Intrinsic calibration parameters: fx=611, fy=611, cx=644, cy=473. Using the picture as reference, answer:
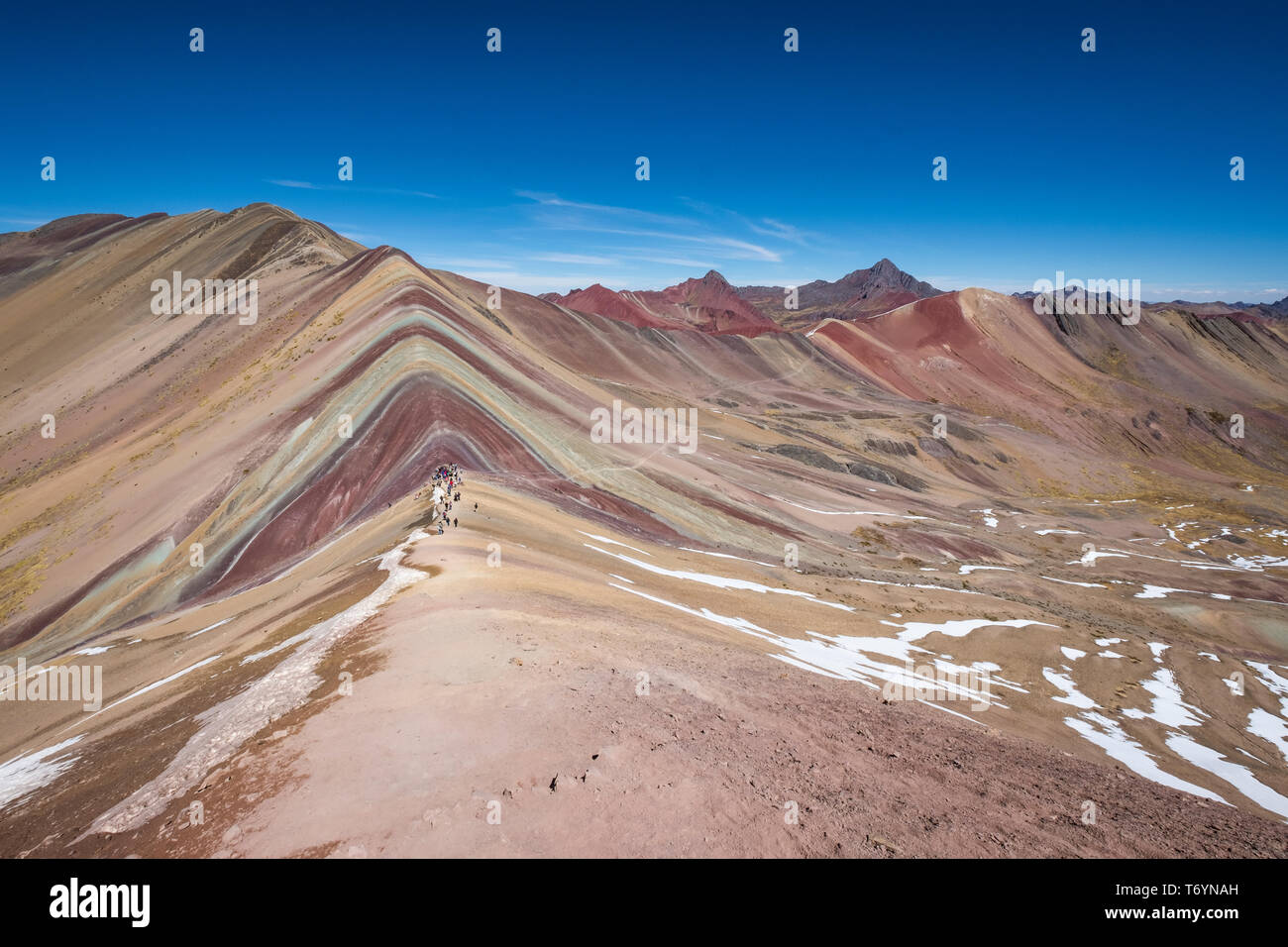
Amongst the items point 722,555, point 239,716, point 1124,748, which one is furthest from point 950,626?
point 239,716

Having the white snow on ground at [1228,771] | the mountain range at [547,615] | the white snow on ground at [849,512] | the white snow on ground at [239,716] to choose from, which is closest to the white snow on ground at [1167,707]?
the mountain range at [547,615]

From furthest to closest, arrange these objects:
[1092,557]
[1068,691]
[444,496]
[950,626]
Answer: [1092,557] < [950,626] < [1068,691] < [444,496]

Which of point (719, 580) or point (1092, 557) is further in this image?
point (1092, 557)

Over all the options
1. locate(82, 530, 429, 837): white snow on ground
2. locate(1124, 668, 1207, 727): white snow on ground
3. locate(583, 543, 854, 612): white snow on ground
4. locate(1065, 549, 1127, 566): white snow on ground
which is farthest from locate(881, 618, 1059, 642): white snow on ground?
locate(1065, 549, 1127, 566): white snow on ground

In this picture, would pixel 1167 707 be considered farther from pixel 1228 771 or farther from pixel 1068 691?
pixel 1228 771
